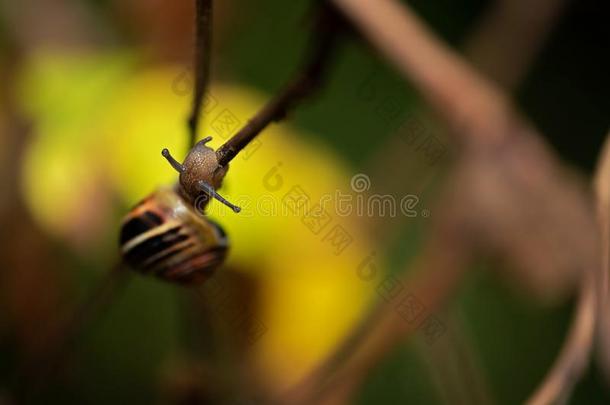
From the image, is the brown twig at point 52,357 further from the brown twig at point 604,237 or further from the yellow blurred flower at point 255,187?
the brown twig at point 604,237

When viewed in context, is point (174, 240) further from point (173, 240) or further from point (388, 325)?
point (388, 325)

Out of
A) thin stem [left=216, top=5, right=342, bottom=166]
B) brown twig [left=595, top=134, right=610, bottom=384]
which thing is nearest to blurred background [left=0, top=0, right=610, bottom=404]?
thin stem [left=216, top=5, right=342, bottom=166]

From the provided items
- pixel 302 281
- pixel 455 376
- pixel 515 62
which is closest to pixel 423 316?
pixel 455 376

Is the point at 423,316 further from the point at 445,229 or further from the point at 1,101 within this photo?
the point at 1,101

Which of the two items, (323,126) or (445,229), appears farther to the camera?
(323,126)

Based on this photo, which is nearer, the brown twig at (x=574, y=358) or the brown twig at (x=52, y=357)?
the brown twig at (x=574, y=358)

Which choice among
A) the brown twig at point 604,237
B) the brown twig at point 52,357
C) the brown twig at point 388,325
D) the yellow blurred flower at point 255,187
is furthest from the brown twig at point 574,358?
the brown twig at point 52,357

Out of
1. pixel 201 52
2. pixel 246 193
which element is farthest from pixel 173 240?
pixel 246 193
